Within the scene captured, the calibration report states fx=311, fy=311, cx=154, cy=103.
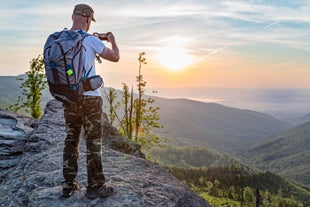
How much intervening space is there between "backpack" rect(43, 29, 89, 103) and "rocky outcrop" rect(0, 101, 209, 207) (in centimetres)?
322

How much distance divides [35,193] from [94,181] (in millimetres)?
2097

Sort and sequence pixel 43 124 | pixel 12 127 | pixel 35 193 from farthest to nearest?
pixel 12 127 < pixel 43 124 < pixel 35 193

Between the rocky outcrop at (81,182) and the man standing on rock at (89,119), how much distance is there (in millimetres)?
430

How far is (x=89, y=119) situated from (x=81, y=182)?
293 centimetres

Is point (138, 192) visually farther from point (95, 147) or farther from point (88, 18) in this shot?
point (88, 18)

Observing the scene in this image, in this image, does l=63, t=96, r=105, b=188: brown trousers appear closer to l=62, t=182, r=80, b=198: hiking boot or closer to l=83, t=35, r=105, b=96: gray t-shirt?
l=62, t=182, r=80, b=198: hiking boot

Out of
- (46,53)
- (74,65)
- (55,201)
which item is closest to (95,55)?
(74,65)

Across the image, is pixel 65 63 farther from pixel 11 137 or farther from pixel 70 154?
pixel 11 137

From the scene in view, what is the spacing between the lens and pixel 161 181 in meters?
10.9

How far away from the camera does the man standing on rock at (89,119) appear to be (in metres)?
7.72

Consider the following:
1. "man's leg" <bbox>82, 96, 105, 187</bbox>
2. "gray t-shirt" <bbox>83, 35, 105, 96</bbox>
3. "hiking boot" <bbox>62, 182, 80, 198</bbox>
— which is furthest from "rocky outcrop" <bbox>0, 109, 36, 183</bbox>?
"gray t-shirt" <bbox>83, 35, 105, 96</bbox>

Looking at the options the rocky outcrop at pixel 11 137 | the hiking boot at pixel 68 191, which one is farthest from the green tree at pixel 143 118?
the hiking boot at pixel 68 191

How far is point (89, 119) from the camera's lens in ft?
27.1

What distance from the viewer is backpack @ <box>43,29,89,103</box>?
7.36 m
